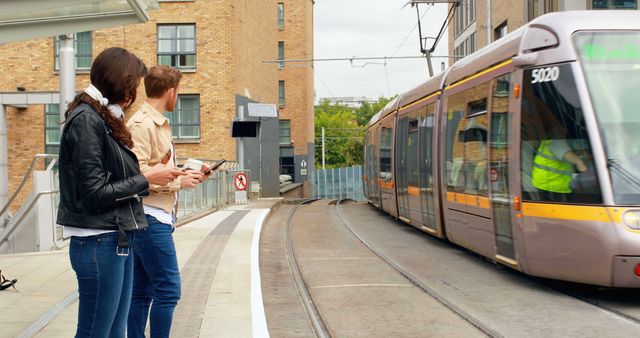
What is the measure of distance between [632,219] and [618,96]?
125 centimetres

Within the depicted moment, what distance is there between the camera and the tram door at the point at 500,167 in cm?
859

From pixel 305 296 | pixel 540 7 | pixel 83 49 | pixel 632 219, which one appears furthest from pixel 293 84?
pixel 632 219

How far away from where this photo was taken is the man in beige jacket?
445 centimetres

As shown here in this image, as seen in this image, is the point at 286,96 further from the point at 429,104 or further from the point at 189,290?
the point at 189,290

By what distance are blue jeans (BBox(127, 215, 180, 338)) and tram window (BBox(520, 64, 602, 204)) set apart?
4425mm

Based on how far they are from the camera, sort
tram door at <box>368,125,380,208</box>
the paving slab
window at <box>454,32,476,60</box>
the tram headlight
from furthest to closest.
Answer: window at <box>454,32,476,60</box> → tram door at <box>368,125,380,208</box> → the tram headlight → the paving slab

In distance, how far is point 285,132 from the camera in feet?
190

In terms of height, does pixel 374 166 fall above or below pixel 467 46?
below

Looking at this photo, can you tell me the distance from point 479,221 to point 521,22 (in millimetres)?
18124

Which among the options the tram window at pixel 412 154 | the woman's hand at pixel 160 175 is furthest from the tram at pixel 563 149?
the woman's hand at pixel 160 175

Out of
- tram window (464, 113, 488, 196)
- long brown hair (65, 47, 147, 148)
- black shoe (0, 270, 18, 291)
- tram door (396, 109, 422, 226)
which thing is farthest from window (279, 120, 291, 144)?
long brown hair (65, 47, 147, 148)

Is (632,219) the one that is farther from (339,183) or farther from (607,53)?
(339,183)

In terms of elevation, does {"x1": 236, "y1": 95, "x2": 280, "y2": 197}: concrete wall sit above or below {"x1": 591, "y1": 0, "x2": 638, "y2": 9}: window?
below

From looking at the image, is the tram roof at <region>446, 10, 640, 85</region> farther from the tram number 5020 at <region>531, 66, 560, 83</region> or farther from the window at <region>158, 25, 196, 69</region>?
the window at <region>158, 25, 196, 69</region>
